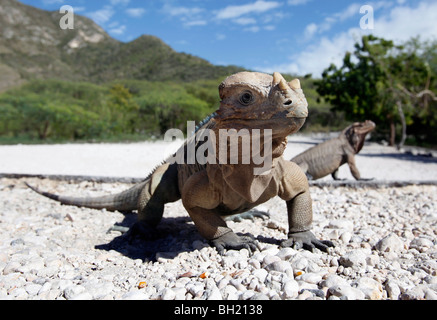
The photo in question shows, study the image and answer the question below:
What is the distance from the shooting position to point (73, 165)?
11516 millimetres

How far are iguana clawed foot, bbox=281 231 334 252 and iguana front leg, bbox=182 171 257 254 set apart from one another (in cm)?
33

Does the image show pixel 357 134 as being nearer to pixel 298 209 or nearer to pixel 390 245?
pixel 390 245

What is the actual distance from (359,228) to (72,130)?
892 inches

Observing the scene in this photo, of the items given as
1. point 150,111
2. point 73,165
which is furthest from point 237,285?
point 150,111

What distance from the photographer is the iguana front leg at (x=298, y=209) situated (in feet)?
10.3

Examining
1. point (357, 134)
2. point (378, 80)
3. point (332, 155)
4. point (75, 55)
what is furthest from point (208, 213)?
point (75, 55)

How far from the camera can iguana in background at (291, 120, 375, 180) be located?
782cm

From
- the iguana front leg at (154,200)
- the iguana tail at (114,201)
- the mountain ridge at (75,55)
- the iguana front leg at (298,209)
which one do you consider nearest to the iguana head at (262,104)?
the iguana front leg at (298,209)

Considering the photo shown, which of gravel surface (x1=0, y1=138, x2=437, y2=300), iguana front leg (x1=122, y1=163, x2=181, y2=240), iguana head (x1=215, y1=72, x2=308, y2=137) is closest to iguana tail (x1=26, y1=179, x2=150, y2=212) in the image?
gravel surface (x1=0, y1=138, x2=437, y2=300)

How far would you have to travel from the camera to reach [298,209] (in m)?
3.29

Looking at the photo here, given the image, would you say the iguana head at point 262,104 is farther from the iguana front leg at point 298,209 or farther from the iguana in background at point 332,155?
the iguana in background at point 332,155

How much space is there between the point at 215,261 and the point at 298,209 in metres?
0.89

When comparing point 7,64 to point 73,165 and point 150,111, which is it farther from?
point 73,165

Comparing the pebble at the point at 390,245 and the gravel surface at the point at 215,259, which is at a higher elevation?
the pebble at the point at 390,245
